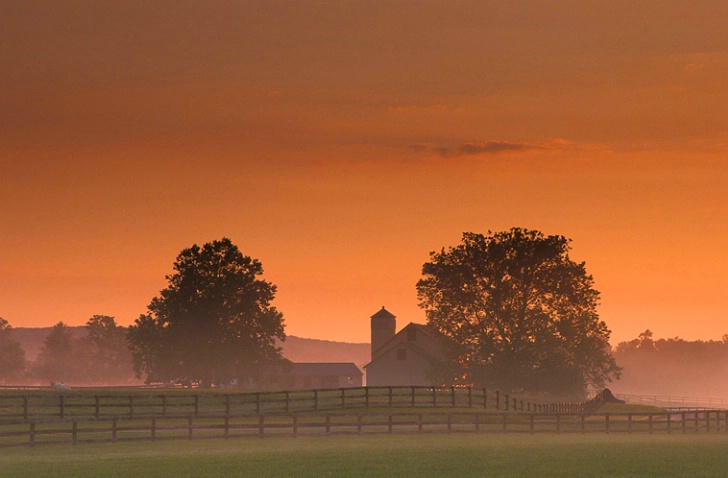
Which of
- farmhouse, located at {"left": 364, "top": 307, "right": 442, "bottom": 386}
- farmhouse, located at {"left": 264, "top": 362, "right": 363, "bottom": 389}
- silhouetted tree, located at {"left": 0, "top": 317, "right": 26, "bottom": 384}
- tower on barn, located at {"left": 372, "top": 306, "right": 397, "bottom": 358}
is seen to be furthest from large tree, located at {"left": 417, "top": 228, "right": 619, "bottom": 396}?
silhouetted tree, located at {"left": 0, "top": 317, "right": 26, "bottom": 384}

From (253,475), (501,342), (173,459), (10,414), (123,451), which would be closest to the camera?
(253,475)

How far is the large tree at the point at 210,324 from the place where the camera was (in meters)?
98.8

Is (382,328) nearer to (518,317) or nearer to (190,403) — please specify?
(518,317)

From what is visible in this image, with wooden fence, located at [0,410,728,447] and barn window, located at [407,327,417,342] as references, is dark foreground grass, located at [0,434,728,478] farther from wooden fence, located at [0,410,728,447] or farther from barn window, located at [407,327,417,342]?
barn window, located at [407,327,417,342]

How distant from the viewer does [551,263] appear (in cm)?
9525

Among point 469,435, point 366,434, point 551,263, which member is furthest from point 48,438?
point 551,263

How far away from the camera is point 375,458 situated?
1550 inches

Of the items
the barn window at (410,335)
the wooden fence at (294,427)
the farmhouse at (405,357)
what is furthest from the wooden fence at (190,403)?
the barn window at (410,335)

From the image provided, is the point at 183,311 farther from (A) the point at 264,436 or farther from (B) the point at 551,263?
(A) the point at 264,436

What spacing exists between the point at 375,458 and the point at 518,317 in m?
56.5

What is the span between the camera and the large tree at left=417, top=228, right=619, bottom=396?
93.1 m

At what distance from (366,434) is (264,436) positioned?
17.9 ft

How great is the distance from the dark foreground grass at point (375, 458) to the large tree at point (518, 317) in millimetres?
40072

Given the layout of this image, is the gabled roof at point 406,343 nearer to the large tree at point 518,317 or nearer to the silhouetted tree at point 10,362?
the large tree at point 518,317
